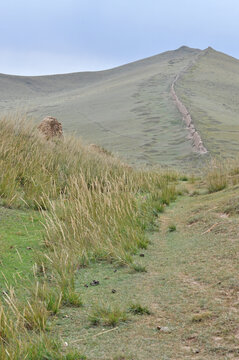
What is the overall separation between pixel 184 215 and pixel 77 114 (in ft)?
79.4

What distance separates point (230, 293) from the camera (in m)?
2.62

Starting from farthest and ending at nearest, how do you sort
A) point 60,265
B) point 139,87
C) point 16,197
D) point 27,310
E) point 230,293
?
point 139,87, point 16,197, point 60,265, point 230,293, point 27,310

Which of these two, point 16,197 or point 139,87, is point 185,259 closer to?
point 16,197

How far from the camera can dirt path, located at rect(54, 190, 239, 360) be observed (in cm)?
208

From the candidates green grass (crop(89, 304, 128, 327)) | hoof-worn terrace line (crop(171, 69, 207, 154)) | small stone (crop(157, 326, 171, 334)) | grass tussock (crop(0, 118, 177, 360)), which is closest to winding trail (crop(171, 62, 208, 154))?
hoof-worn terrace line (crop(171, 69, 207, 154))

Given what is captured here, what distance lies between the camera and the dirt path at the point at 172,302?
208 cm

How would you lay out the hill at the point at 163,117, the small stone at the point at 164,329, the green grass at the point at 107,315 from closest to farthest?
the small stone at the point at 164,329, the green grass at the point at 107,315, the hill at the point at 163,117

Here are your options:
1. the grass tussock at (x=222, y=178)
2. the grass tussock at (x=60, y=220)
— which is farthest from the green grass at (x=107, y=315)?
the grass tussock at (x=222, y=178)

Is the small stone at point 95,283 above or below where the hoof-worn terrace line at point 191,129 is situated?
below

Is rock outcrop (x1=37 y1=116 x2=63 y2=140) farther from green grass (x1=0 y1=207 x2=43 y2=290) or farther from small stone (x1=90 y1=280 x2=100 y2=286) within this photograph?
small stone (x1=90 y1=280 x2=100 y2=286)

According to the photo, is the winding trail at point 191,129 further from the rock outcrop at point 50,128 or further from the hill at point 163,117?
the rock outcrop at point 50,128

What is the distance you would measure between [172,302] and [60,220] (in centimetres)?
206

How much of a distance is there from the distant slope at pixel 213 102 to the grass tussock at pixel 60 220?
20.0ft

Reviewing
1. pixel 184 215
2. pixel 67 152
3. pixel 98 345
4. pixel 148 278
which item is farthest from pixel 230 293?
pixel 67 152
